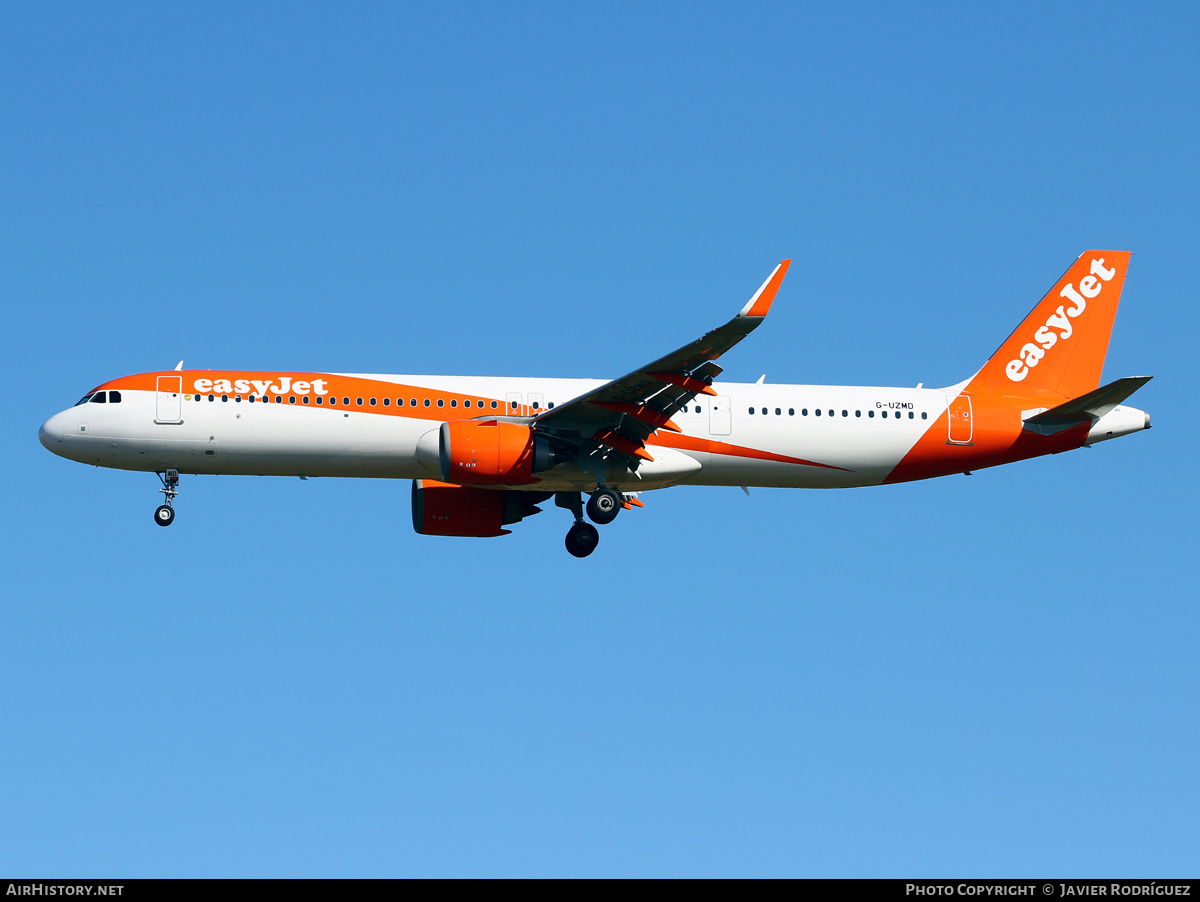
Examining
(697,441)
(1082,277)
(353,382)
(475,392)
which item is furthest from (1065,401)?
(353,382)

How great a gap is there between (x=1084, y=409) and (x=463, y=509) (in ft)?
56.2

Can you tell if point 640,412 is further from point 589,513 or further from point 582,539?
point 582,539

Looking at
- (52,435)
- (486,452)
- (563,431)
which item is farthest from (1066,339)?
(52,435)

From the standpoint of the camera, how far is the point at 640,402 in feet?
121

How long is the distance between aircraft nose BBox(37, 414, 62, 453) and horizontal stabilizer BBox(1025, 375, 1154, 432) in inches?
1013

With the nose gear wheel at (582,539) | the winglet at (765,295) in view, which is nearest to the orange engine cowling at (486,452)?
the nose gear wheel at (582,539)

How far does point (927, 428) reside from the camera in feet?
133

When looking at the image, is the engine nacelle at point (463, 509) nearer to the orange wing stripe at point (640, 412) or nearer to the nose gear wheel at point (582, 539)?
the nose gear wheel at point (582, 539)

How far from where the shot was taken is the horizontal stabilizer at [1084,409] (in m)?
38.2

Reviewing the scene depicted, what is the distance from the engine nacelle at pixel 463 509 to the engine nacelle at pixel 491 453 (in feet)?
13.4

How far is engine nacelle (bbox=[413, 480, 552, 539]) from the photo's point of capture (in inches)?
1620
